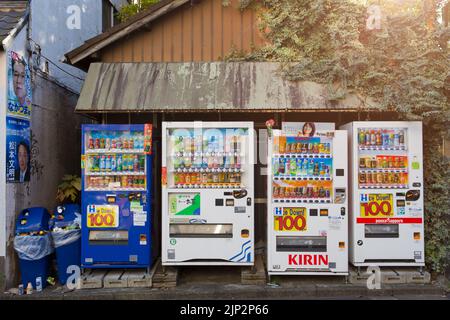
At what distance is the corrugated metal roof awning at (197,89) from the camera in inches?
237

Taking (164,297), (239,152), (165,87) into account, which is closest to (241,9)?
(165,87)

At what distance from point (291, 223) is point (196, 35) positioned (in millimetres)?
4060

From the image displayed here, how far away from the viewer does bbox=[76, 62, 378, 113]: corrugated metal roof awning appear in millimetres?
6012

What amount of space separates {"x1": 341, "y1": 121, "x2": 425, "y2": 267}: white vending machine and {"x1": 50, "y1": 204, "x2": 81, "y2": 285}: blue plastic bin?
175 inches

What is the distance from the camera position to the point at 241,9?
272 inches

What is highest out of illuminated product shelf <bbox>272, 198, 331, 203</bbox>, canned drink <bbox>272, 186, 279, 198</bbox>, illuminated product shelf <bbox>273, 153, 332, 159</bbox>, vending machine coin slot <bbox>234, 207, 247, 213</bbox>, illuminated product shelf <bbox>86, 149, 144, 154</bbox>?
illuminated product shelf <bbox>86, 149, 144, 154</bbox>

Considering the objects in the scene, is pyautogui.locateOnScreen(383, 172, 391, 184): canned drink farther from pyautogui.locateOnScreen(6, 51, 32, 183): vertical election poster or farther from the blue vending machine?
pyautogui.locateOnScreen(6, 51, 32, 183): vertical election poster

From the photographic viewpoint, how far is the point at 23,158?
5.79 meters

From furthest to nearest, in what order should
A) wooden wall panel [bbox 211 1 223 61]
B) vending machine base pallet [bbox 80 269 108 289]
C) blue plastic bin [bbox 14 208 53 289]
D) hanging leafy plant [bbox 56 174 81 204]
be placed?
wooden wall panel [bbox 211 1 223 61], hanging leafy plant [bbox 56 174 81 204], vending machine base pallet [bbox 80 269 108 289], blue plastic bin [bbox 14 208 53 289]

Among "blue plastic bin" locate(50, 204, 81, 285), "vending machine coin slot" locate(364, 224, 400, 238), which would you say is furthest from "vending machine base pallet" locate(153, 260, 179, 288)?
"vending machine coin slot" locate(364, 224, 400, 238)

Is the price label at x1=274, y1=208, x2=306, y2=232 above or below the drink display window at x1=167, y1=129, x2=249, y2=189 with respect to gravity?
below

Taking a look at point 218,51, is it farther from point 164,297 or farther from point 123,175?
point 164,297

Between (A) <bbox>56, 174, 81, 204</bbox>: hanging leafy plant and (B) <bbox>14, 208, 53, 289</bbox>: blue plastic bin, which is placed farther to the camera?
(A) <bbox>56, 174, 81, 204</bbox>: hanging leafy plant

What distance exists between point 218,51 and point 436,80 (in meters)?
3.88
